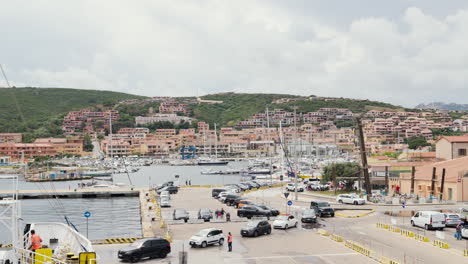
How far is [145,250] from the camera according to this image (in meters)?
20.7

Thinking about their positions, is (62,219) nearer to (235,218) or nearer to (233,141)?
(235,218)

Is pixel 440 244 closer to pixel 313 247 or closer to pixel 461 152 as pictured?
pixel 313 247

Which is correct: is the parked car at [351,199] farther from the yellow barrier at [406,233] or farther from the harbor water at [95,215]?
the harbor water at [95,215]

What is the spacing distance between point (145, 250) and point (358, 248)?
951 centimetres

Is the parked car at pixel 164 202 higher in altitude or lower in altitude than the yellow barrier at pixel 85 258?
lower

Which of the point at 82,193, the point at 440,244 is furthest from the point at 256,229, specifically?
the point at 82,193

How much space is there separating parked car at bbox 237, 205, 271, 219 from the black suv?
1306 centimetres

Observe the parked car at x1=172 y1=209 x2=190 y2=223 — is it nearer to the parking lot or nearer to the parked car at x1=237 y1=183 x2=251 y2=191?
the parking lot

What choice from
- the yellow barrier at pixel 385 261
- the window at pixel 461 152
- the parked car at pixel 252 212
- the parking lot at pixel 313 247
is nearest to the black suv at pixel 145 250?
the parking lot at pixel 313 247

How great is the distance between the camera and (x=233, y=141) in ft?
656

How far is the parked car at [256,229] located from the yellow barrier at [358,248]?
16.3 feet

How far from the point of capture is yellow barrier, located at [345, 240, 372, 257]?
20981 millimetres

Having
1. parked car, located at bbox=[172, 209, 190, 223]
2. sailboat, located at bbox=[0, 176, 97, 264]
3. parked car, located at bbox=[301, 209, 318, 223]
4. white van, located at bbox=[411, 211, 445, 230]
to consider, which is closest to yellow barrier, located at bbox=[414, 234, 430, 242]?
white van, located at bbox=[411, 211, 445, 230]

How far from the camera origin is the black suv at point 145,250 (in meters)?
20.4
